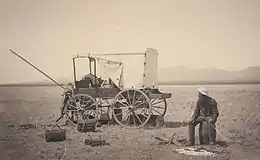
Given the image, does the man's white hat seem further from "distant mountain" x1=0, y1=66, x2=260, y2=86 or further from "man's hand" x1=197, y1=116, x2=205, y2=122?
"man's hand" x1=197, y1=116, x2=205, y2=122

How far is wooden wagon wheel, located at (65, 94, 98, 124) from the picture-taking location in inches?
122

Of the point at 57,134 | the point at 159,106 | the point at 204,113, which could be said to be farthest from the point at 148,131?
the point at 57,134

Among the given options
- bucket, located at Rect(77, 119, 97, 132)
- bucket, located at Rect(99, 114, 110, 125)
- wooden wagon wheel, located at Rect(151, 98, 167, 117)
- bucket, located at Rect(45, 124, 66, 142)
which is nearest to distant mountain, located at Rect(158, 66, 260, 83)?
wooden wagon wheel, located at Rect(151, 98, 167, 117)

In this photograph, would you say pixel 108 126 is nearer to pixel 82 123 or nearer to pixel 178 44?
pixel 82 123

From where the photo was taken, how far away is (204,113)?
308 cm

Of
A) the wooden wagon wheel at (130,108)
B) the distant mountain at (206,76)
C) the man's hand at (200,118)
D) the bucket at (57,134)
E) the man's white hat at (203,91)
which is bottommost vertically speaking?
the bucket at (57,134)

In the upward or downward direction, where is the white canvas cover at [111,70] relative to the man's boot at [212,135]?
upward

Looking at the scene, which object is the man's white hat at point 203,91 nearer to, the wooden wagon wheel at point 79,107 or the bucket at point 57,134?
the wooden wagon wheel at point 79,107

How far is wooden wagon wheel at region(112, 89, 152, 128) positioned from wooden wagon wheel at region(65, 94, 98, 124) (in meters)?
0.16

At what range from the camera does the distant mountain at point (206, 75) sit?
3039mm

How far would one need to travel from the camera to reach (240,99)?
9.95 ft

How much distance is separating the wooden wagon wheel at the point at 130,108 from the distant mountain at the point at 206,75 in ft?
0.62

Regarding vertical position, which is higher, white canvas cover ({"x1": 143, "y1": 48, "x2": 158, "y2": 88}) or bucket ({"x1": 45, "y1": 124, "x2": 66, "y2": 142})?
white canvas cover ({"x1": 143, "y1": 48, "x2": 158, "y2": 88})

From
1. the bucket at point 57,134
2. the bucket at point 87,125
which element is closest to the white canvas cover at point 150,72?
the bucket at point 87,125
